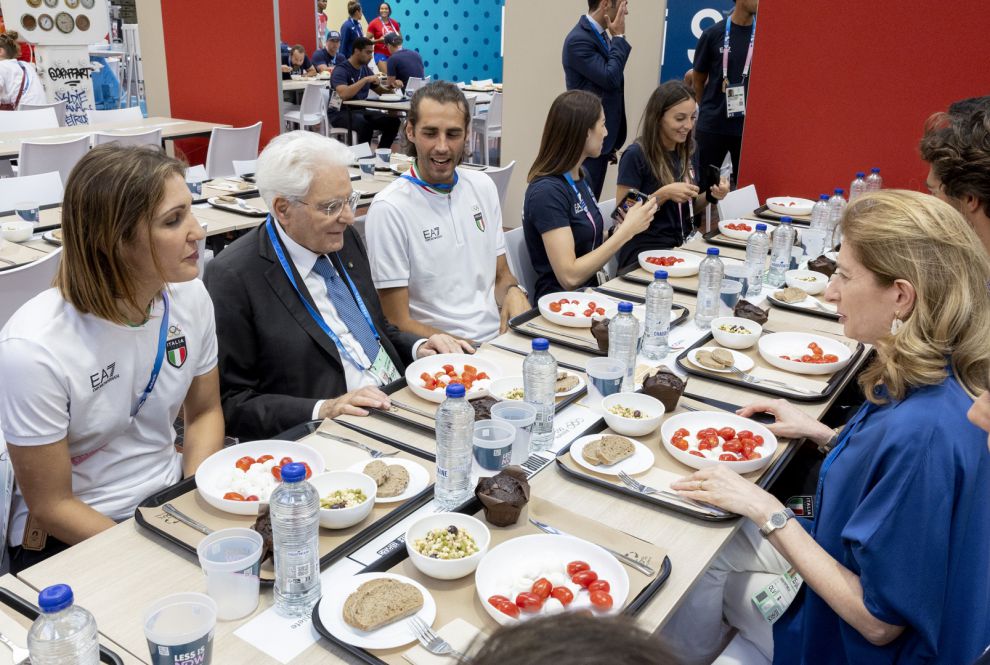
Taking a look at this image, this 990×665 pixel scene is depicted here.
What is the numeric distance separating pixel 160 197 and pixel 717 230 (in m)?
2.89

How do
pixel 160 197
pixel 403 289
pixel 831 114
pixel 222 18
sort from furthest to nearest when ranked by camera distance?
pixel 222 18
pixel 831 114
pixel 403 289
pixel 160 197

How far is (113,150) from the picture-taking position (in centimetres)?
187

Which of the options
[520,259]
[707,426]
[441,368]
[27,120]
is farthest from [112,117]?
[707,426]

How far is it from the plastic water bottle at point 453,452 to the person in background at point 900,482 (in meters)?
0.47

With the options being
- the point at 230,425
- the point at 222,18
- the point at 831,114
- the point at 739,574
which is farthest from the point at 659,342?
the point at 222,18

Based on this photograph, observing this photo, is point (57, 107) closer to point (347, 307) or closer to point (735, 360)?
point (347, 307)

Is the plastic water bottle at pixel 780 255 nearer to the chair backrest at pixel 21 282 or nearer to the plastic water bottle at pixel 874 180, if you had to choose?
the plastic water bottle at pixel 874 180

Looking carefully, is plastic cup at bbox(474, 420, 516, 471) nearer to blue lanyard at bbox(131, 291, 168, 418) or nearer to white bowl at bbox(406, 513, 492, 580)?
white bowl at bbox(406, 513, 492, 580)

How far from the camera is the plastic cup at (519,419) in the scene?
187 cm

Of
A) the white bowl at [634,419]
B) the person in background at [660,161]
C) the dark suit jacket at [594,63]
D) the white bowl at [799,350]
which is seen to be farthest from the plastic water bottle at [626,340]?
the dark suit jacket at [594,63]

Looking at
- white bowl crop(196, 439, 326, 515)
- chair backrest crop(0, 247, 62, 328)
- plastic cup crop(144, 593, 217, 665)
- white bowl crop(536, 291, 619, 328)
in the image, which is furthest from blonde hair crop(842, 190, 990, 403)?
chair backrest crop(0, 247, 62, 328)

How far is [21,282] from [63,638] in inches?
84.7

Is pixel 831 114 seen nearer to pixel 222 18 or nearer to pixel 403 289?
pixel 403 289

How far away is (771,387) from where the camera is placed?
7.47ft
